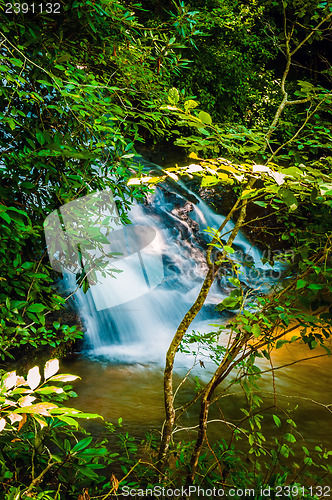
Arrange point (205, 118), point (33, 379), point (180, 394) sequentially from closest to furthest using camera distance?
1. point (33, 379)
2. point (205, 118)
3. point (180, 394)

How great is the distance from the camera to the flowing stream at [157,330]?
4.00 m

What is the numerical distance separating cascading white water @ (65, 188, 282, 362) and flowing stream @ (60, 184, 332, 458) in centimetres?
2

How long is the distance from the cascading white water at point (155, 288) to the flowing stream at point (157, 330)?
2 cm

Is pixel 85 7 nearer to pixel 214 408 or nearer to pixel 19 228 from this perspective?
pixel 19 228

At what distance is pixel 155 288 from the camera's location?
7.22 meters

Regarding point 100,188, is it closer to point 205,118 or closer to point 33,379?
point 205,118

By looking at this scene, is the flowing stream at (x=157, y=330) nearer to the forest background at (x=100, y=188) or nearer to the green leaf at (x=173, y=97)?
the forest background at (x=100, y=188)

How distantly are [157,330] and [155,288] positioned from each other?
1.06 metres

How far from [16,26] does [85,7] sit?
1.62 ft

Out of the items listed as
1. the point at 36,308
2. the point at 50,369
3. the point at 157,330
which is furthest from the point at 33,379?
the point at 157,330

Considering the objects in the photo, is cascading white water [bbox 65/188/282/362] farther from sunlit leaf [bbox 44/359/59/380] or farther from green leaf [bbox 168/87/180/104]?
sunlit leaf [bbox 44/359/59/380]

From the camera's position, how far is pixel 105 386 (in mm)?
4500

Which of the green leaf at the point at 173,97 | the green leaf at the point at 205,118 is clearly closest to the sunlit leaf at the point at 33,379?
the green leaf at the point at 205,118

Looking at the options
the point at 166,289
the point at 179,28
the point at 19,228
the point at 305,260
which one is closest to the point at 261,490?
the point at 305,260
